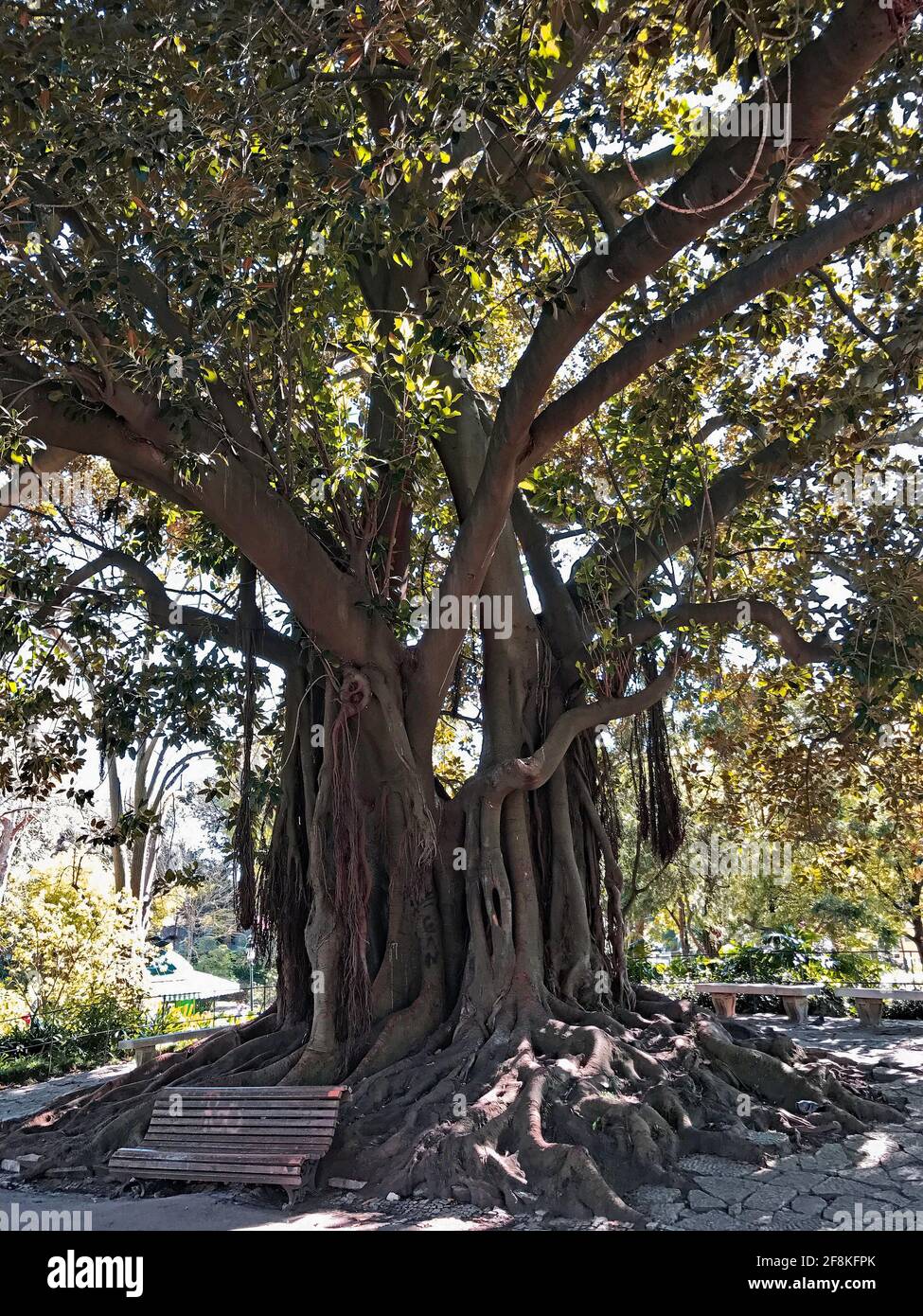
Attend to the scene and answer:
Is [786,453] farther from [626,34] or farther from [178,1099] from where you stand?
[178,1099]

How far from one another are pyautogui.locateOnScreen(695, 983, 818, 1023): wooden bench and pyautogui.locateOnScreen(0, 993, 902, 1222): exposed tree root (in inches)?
119

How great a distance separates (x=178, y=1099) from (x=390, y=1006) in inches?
55.5

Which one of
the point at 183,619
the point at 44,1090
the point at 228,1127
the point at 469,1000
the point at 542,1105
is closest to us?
the point at 542,1105

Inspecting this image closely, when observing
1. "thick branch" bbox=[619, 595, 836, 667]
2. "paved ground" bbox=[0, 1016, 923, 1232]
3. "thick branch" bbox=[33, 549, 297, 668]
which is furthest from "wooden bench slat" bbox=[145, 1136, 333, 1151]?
"thick branch" bbox=[619, 595, 836, 667]

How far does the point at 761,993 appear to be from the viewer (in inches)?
407

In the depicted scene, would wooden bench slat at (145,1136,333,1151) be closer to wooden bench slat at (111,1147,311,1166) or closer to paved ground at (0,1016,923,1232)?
wooden bench slat at (111,1147,311,1166)

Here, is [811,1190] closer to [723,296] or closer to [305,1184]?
[305,1184]

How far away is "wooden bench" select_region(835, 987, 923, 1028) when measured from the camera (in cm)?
934

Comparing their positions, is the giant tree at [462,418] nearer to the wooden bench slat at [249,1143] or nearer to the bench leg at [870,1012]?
the wooden bench slat at [249,1143]

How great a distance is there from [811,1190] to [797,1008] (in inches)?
249
